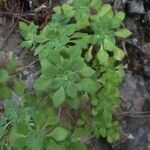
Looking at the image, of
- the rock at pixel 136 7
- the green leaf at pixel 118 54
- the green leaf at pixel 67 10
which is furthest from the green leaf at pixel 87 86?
the rock at pixel 136 7

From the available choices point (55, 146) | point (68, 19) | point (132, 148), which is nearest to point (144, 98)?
point (132, 148)

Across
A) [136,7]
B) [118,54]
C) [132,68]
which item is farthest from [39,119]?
[136,7]

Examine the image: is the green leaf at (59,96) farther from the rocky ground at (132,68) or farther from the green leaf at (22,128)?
the rocky ground at (132,68)

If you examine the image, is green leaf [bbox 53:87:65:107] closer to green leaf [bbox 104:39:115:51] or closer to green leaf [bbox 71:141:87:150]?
green leaf [bbox 71:141:87:150]

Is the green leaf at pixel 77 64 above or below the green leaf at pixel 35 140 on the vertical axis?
above

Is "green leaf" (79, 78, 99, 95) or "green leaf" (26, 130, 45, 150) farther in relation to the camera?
"green leaf" (79, 78, 99, 95)

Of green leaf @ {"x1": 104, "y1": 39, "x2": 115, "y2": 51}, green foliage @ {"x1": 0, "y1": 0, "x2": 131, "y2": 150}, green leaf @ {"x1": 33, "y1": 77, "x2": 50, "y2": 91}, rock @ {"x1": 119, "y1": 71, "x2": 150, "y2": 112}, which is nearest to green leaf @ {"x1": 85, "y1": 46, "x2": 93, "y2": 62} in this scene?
green foliage @ {"x1": 0, "y1": 0, "x2": 131, "y2": 150}
